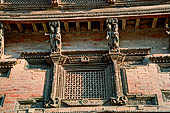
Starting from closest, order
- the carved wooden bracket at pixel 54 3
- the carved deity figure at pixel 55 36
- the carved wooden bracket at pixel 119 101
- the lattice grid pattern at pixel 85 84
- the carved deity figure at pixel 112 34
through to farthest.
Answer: the carved wooden bracket at pixel 119 101, the lattice grid pattern at pixel 85 84, the carved deity figure at pixel 112 34, the carved deity figure at pixel 55 36, the carved wooden bracket at pixel 54 3

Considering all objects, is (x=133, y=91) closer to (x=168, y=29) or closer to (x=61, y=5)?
(x=168, y=29)

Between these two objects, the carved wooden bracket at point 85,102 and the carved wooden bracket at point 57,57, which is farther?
the carved wooden bracket at point 57,57

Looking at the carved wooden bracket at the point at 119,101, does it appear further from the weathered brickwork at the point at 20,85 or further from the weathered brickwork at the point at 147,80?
the weathered brickwork at the point at 20,85

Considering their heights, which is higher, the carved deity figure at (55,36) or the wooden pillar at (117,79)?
the carved deity figure at (55,36)

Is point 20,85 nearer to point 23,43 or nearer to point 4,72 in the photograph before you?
point 4,72

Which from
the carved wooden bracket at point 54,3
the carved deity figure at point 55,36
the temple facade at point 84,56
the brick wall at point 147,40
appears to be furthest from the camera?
the carved wooden bracket at point 54,3

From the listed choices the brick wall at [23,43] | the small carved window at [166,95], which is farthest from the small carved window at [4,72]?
the small carved window at [166,95]

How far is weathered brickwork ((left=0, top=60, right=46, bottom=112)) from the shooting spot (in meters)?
8.04

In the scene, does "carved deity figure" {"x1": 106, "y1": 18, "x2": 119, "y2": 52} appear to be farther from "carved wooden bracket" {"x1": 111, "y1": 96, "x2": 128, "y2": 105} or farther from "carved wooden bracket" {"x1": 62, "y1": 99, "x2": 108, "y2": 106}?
"carved wooden bracket" {"x1": 62, "y1": 99, "x2": 108, "y2": 106}

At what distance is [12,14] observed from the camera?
31.2 feet

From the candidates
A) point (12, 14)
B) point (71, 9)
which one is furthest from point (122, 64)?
point (12, 14)

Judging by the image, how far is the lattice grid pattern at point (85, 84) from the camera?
829 cm

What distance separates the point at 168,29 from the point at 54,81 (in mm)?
3964

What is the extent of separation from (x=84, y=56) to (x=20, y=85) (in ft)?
7.08
